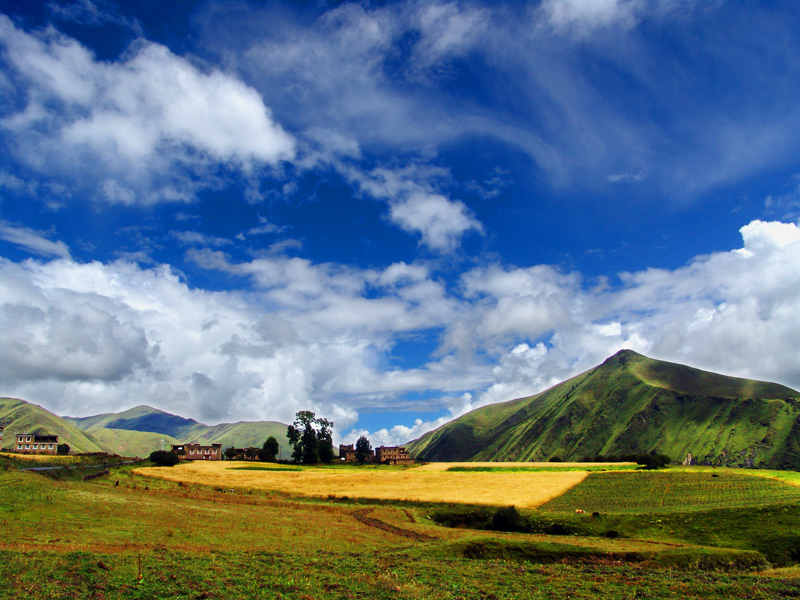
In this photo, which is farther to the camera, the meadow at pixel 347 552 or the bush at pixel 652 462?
the bush at pixel 652 462

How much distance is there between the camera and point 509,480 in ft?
318

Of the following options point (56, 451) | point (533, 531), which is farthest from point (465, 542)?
point (56, 451)

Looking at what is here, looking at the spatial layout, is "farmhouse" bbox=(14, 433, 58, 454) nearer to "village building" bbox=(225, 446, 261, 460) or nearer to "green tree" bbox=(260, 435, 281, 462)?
"village building" bbox=(225, 446, 261, 460)

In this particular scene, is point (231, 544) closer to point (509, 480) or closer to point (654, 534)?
point (654, 534)

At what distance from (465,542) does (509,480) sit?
6277cm

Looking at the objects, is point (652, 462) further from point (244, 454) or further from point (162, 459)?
point (244, 454)

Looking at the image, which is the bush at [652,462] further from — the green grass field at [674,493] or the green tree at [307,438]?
the green tree at [307,438]

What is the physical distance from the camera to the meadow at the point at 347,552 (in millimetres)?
23781

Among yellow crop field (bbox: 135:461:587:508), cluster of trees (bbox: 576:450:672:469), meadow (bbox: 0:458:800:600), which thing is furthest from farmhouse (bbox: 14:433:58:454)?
cluster of trees (bbox: 576:450:672:469)

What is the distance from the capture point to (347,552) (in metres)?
35.6

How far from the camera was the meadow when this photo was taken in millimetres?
23781

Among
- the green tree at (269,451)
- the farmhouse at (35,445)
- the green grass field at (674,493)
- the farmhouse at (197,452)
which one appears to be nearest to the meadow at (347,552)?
the green grass field at (674,493)

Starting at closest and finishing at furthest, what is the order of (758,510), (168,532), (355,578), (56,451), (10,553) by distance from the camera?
(10,553) → (355,578) → (168,532) → (758,510) → (56,451)

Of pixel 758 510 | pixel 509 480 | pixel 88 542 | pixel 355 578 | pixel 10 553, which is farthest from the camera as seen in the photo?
pixel 509 480
